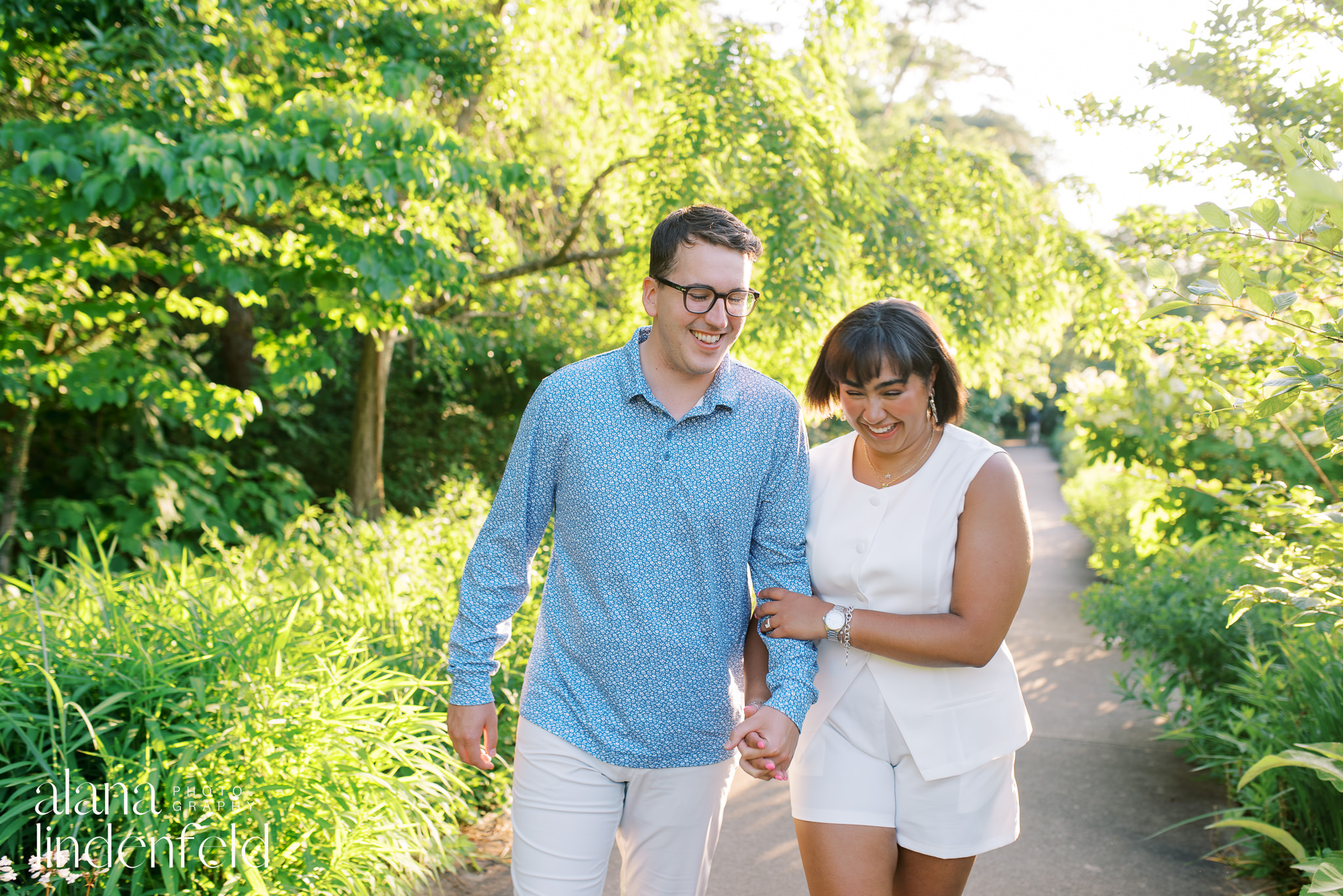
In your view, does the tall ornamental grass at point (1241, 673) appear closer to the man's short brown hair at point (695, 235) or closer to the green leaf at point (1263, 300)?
the green leaf at point (1263, 300)

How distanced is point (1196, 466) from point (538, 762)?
6254mm

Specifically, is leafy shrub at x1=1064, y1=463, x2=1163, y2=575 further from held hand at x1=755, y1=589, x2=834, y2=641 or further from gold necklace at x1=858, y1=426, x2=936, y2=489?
held hand at x1=755, y1=589, x2=834, y2=641

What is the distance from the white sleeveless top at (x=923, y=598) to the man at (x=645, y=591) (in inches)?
6.5

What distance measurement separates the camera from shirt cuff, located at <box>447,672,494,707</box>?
6.84ft

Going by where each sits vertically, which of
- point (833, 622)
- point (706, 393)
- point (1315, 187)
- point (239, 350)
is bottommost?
point (239, 350)

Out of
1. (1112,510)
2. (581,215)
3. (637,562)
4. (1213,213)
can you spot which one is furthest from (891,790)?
(1112,510)

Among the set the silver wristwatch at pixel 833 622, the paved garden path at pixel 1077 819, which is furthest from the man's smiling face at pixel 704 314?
the paved garden path at pixel 1077 819

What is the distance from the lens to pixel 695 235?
2.07 metres

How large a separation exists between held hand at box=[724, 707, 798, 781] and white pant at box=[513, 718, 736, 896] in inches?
6.8

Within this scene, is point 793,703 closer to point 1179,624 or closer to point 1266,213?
point 1266,213

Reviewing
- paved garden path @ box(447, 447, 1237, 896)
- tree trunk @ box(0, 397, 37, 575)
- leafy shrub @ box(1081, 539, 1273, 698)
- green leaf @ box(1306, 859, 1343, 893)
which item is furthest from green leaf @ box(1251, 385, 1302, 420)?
tree trunk @ box(0, 397, 37, 575)

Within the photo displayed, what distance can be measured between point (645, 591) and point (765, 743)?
0.41 metres

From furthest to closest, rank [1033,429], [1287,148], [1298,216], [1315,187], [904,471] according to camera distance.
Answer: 1. [1033,429]
2. [904,471]
3. [1298,216]
4. [1287,148]
5. [1315,187]

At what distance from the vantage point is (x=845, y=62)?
774cm
